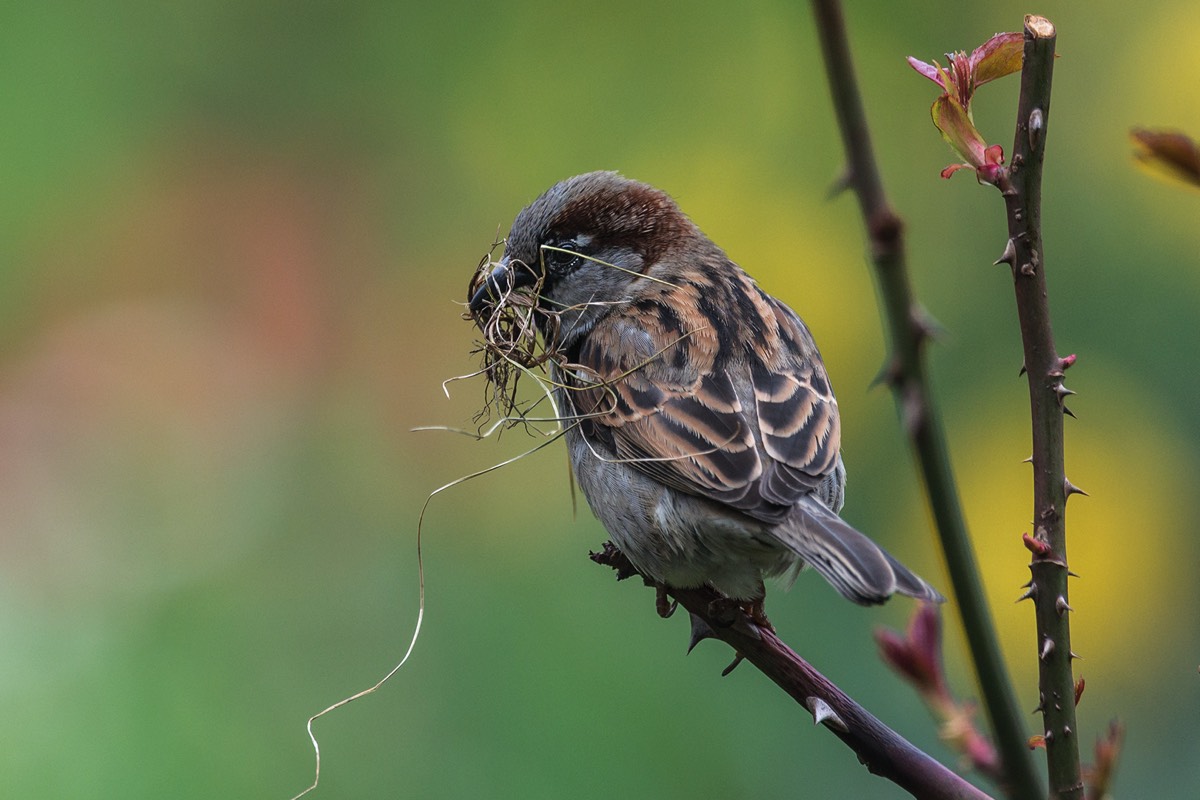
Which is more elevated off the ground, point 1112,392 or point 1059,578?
point 1059,578

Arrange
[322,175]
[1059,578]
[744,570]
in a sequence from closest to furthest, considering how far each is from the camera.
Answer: [1059,578] < [744,570] < [322,175]

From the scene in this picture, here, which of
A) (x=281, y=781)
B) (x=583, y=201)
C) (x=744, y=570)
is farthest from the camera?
(x=281, y=781)

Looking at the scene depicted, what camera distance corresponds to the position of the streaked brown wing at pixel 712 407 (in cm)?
220

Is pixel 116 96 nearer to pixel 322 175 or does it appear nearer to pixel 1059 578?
pixel 322 175

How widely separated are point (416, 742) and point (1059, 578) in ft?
8.42

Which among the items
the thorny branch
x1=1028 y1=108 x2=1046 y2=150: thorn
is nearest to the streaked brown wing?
the thorny branch

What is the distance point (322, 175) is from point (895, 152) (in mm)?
1955

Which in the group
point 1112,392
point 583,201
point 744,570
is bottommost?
point 1112,392

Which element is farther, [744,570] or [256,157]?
[256,157]

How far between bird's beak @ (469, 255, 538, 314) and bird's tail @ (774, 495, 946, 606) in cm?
87

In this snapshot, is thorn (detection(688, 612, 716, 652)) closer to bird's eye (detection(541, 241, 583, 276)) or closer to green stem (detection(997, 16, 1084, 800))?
green stem (detection(997, 16, 1084, 800))

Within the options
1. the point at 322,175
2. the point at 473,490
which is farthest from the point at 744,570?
the point at 322,175

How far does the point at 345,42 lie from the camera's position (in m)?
4.77

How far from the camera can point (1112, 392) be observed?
3.88 m
